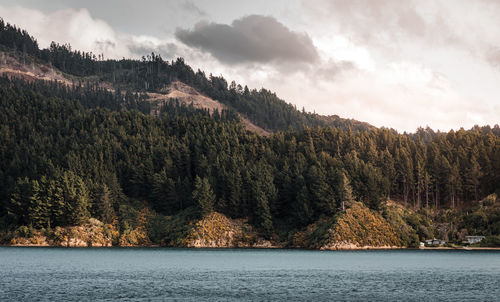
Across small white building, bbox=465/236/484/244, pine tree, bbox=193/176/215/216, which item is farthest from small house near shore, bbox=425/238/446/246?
pine tree, bbox=193/176/215/216

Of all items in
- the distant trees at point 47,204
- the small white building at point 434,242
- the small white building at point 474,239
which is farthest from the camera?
the small white building at point 434,242

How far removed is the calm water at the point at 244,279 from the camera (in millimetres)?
64250

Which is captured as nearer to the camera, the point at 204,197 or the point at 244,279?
the point at 244,279

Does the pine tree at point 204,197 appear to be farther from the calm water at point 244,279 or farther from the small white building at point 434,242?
the small white building at point 434,242

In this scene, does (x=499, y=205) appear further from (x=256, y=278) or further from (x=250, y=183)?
(x=256, y=278)

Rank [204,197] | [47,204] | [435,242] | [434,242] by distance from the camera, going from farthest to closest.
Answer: [204,197]
[434,242]
[435,242]
[47,204]

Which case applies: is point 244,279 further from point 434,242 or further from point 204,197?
point 434,242

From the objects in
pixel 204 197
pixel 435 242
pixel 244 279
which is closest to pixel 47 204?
pixel 204 197

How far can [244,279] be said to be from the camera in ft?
269

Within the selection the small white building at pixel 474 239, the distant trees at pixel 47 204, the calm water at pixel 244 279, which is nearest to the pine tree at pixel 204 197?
the distant trees at pixel 47 204

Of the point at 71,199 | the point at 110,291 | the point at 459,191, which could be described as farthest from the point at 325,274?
the point at 459,191

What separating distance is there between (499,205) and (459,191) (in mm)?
22858

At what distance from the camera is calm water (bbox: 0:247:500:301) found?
6425 centimetres

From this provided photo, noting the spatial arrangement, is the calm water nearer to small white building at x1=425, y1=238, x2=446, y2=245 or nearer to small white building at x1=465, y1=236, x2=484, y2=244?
small white building at x1=465, y1=236, x2=484, y2=244
